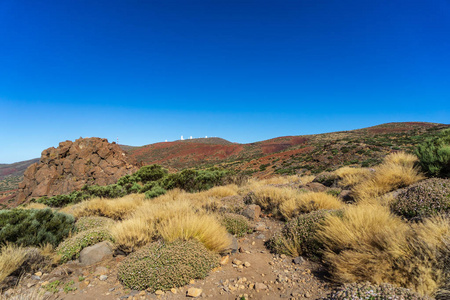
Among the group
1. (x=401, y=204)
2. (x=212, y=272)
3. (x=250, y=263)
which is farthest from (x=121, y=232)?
(x=401, y=204)

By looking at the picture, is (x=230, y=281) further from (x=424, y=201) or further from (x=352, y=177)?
(x=352, y=177)

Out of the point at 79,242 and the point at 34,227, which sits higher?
the point at 34,227

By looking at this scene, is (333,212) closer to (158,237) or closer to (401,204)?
(401,204)

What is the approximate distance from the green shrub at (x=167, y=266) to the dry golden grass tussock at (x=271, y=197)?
3.72 meters

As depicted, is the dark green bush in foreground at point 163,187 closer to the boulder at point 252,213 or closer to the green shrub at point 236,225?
the boulder at point 252,213

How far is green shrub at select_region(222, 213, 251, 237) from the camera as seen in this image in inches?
211

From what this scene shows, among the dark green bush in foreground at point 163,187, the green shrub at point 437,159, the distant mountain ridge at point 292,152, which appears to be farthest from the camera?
the distant mountain ridge at point 292,152

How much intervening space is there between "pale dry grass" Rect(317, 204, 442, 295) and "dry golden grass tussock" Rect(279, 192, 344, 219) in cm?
178

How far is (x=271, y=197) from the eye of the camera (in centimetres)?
736

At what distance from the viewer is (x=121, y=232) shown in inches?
183

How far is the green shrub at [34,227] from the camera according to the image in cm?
474

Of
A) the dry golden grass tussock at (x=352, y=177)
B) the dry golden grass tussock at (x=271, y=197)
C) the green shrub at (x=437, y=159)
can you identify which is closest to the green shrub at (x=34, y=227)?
the dry golden grass tussock at (x=271, y=197)

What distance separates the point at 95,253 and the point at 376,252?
5.21 metres

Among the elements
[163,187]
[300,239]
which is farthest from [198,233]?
[163,187]
